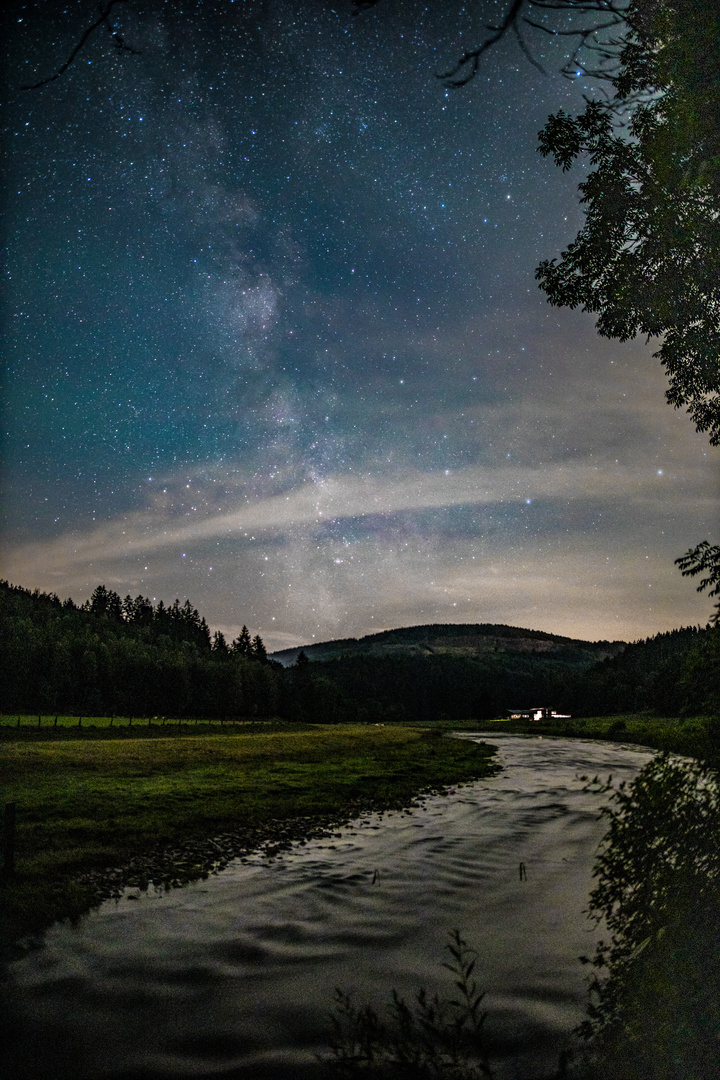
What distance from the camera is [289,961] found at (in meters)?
14.2

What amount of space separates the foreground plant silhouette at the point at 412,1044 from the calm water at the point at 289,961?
567 millimetres

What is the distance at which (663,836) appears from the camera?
838 cm

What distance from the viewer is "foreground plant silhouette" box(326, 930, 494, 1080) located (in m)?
6.67

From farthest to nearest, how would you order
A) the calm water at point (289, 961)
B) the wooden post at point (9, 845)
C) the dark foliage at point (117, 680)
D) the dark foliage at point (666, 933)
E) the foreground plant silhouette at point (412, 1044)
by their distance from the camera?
the dark foliage at point (117, 680) → the wooden post at point (9, 845) → the calm water at point (289, 961) → the foreground plant silhouette at point (412, 1044) → the dark foliage at point (666, 933)

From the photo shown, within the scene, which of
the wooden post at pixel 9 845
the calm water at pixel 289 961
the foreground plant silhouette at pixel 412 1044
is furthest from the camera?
the wooden post at pixel 9 845

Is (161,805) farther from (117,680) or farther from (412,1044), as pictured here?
(117,680)

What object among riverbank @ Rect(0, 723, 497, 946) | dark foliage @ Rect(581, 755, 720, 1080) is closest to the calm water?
riverbank @ Rect(0, 723, 497, 946)

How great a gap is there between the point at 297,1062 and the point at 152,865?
1333 centimetres

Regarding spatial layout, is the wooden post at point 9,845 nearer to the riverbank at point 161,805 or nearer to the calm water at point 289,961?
the riverbank at point 161,805

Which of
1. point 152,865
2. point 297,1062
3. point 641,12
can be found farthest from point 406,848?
point 641,12

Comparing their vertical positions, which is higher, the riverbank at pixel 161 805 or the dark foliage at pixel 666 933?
the dark foliage at pixel 666 933

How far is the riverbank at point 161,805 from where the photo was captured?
1928cm

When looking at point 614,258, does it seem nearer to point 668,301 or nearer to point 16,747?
point 668,301

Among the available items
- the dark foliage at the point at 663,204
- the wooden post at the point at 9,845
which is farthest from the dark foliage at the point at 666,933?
the wooden post at the point at 9,845
